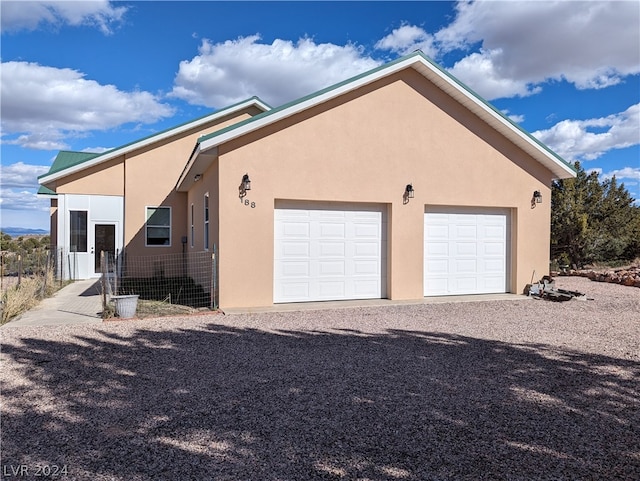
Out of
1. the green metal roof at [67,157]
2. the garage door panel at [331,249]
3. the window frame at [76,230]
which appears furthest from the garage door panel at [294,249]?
the green metal roof at [67,157]

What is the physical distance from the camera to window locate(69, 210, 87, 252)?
637 inches

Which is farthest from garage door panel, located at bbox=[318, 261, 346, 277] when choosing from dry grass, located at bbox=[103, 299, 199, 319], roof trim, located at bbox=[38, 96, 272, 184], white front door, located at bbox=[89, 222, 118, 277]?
white front door, located at bbox=[89, 222, 118, 277]

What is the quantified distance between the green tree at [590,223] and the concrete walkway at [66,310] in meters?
18.9

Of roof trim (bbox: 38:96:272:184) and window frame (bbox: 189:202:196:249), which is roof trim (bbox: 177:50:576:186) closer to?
window frame (bbox: 189:202:196:249)

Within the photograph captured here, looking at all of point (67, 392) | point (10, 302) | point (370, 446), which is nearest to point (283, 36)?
point (10, 302)

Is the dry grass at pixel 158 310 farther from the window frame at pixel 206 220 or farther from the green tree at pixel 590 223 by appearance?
the green tree at pixel 590 223

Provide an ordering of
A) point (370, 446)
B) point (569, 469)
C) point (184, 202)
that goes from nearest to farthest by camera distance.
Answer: point (569, 469) < point (370, 446) < point (184, 202)

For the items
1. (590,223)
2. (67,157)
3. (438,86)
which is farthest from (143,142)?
(590,223)

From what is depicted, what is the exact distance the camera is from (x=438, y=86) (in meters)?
11.3

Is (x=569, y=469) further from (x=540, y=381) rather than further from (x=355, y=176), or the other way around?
(x=355, y=176)

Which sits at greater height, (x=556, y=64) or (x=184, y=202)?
(x=556, y=64)

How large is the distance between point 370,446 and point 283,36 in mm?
12882

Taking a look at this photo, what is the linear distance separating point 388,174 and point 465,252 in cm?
312

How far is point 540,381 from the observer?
16.9ft
